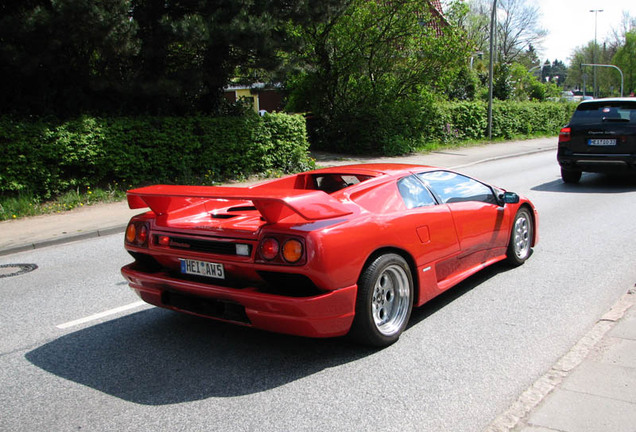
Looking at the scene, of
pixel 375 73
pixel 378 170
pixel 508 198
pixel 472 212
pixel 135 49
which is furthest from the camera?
pixel 375 73

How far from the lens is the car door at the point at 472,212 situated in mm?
5164

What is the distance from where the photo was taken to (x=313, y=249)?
12.1ft

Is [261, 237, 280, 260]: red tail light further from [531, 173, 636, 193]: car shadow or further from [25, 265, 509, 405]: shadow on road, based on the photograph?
[531, 173, 636, 193]: car shadow

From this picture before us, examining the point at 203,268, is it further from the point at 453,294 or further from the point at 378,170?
the point at 453,294

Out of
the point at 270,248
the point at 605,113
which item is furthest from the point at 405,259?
the point at 605,113

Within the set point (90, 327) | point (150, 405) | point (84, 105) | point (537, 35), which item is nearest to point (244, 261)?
point (150, 405)

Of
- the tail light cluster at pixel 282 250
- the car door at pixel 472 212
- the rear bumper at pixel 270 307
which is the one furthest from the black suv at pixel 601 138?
the tail light cluster at pixel 282 250

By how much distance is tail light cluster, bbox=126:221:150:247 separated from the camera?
452 centimetres

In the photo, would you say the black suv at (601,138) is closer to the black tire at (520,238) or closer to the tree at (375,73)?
the black tire at (520,238)

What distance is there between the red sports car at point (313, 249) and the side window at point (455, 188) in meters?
0.02

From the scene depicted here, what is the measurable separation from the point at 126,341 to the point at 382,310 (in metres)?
2.00

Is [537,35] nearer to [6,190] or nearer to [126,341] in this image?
[6,190]

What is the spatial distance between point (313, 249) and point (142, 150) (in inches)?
418

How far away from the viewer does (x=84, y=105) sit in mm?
13227
